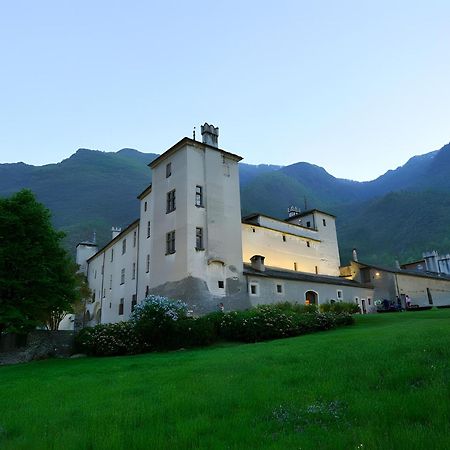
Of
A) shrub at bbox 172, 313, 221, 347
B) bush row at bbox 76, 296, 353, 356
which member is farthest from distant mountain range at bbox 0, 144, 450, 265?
shrub at bbox 172, 313, 221, 347

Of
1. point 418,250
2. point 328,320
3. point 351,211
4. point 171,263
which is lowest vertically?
point 328,320

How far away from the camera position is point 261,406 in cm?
823

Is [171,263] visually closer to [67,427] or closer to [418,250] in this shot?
[67,427]

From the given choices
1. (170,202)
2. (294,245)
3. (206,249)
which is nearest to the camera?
(206,249)

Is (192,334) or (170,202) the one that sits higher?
→ (170,202)

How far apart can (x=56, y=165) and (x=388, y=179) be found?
146 meters

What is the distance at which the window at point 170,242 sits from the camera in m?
38.4

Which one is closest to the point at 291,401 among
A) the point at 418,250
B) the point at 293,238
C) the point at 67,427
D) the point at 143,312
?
the point at 67,427

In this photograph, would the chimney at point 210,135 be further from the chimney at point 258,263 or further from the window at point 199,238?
the chimney at point 258,263

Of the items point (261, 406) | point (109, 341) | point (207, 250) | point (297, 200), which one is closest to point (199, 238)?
point (207, 250)

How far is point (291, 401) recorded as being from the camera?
8.30 m

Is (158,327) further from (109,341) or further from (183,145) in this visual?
(183,145)

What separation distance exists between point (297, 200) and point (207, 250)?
409 feet

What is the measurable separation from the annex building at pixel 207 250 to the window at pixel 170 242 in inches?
1.1
